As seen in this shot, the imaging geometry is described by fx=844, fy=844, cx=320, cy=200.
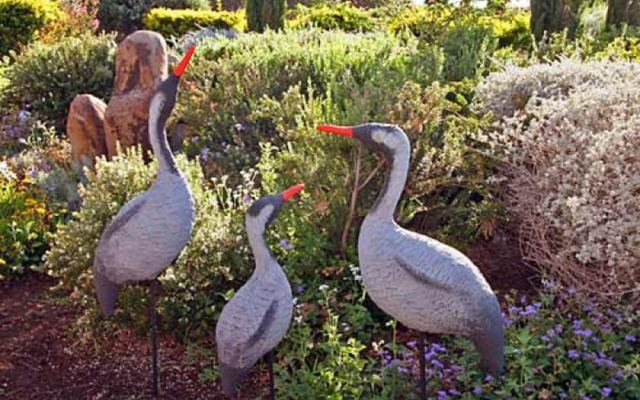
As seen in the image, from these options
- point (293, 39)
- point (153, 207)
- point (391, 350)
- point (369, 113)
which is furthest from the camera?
point (293, 39)

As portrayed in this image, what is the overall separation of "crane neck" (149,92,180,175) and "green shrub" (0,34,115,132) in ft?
16.6

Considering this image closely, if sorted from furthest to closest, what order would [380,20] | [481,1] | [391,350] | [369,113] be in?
1. [380,20]
2. [481,1]
3. [369,113]
4. [391,350]

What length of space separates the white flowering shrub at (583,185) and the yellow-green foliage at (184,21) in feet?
31.1

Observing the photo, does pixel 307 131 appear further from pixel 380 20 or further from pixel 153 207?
pixel 380 20

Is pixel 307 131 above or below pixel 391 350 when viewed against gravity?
above

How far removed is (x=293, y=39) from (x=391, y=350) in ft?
15.4

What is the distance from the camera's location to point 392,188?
2.71 m

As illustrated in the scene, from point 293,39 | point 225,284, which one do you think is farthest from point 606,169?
point 293,39

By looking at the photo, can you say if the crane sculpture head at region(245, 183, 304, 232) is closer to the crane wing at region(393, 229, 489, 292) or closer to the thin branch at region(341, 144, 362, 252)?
the crane wing at region(393, 229, 489, 292)

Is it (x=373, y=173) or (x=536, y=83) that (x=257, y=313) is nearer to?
(x=373, y=173)

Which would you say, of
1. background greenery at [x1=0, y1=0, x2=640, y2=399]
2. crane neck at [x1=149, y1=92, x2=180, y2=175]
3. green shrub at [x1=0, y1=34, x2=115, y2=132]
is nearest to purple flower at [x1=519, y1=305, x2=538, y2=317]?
background greenery at [x1=0, y1=0, x2=640, y2=399]

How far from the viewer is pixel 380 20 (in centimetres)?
1081

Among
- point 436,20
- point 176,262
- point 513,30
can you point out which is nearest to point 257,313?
point 176,262

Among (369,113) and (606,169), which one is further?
(369,113)
